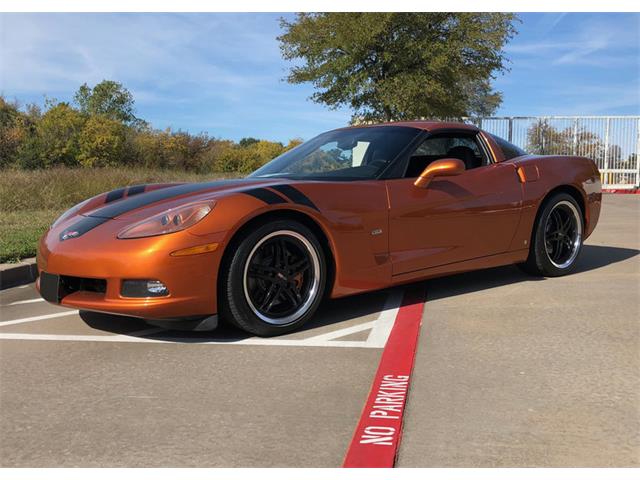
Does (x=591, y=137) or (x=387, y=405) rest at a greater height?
(x=591, y=137)

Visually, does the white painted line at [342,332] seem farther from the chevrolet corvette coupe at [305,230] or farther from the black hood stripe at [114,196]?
the black hood stripe at [114,196]

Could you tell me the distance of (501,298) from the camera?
14.5 feet

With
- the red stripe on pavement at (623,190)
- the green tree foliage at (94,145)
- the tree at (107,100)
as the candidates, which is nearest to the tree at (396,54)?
the red stripe on pavement at (623,190)

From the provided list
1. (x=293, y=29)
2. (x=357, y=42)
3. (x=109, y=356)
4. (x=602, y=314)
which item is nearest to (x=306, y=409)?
(x=109, y=356)

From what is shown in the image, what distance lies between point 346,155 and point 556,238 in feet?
7.08

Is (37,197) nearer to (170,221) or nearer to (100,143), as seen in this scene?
(170,221)

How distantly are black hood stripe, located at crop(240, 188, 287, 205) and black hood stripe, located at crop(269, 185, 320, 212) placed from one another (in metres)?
0.06

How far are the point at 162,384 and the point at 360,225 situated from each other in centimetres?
157

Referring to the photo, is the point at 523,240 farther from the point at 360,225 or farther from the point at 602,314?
the point at 360,225

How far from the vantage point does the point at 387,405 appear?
243 centimetres

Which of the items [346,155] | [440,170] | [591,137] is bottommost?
[440,170]

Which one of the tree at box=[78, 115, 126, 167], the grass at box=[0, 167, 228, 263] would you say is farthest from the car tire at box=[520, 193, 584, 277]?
the tree at box=[78, 115, 126, 167]

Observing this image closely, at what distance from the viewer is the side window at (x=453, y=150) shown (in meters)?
4.41

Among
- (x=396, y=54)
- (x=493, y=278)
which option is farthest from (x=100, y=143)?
(x=493, y=278)
